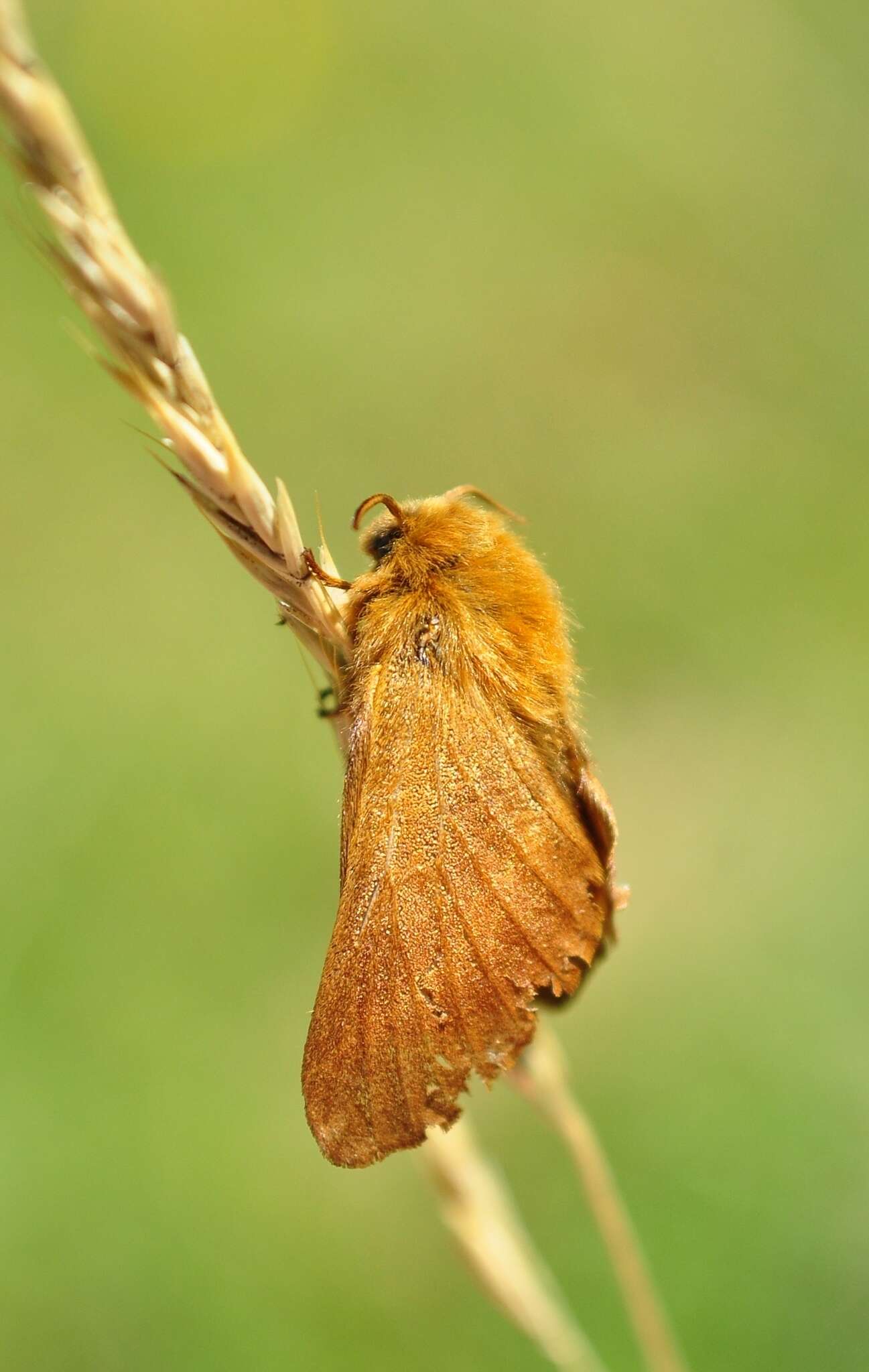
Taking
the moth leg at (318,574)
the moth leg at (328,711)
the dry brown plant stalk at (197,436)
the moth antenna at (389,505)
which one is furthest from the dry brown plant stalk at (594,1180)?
the moth antenna at (389,505)

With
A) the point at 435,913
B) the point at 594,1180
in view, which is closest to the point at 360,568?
the point at 594,1180

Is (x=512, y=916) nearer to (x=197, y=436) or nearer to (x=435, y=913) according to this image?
(x=435, y=913)

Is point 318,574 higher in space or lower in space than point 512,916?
higher

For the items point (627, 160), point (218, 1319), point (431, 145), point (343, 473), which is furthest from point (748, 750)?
point (431, 145)

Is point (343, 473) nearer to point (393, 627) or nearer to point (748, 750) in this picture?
point (748, 750)

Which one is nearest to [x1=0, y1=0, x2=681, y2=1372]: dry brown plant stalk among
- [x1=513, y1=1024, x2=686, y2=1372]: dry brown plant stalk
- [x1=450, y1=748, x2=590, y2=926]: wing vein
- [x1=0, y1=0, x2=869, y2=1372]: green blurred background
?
[x1=513, y1=1024, x2=686, y2=1372]: dry brown plant stalk

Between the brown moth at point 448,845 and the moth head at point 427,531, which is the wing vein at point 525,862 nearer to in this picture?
the brown moth at point 448,845

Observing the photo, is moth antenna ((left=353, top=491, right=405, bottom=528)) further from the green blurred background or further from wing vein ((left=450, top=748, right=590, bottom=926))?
the green blurred background
